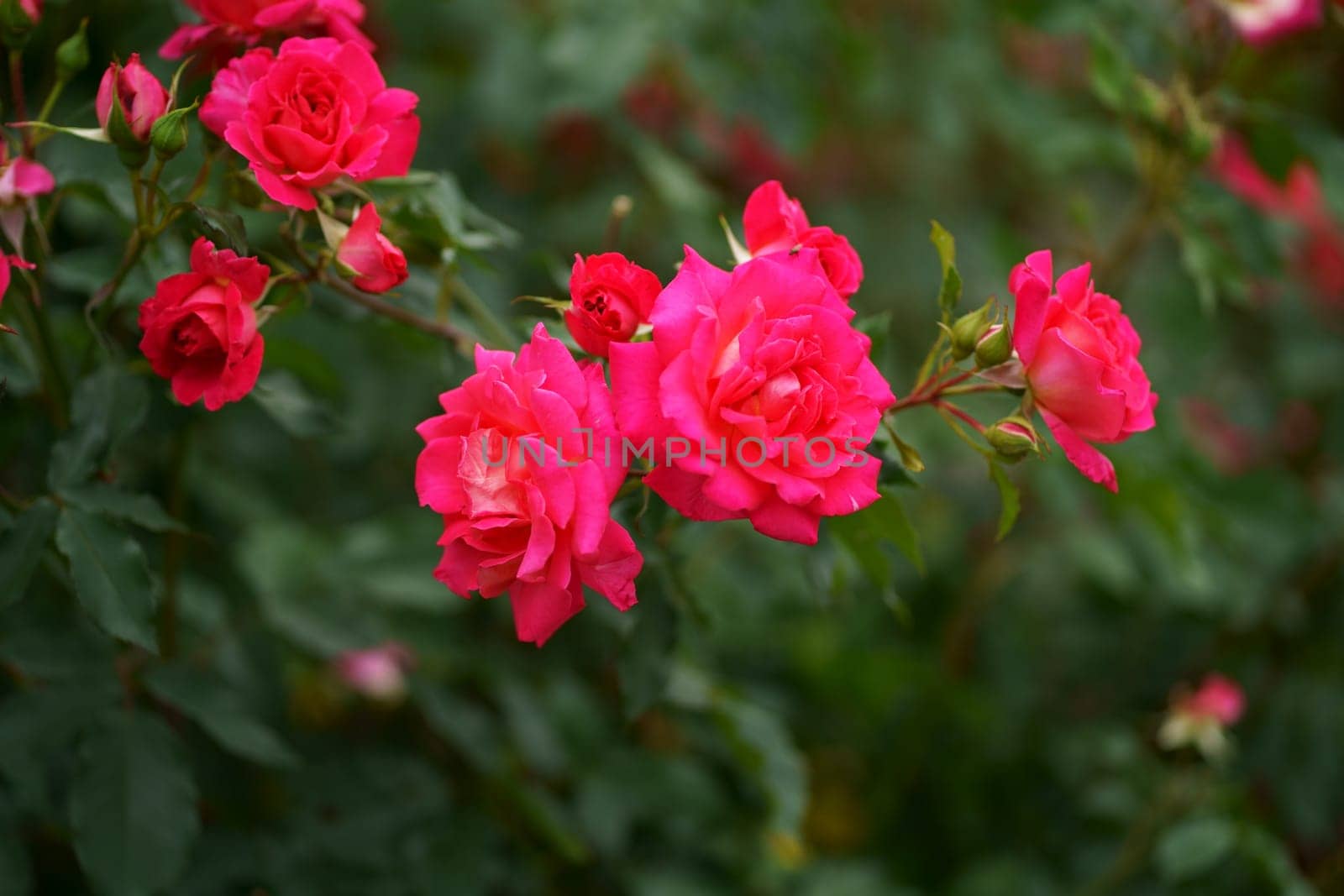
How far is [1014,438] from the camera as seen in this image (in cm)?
70

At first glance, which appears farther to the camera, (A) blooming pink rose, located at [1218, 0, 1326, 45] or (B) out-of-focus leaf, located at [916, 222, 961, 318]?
(A) blooming pink rose, located at [1218, 0, 1326, 45]

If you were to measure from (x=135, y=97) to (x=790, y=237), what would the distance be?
1.46ft

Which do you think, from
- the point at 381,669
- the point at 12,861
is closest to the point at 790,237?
the point at 12,861

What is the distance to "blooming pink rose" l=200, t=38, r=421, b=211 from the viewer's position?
Answer: 685 mm

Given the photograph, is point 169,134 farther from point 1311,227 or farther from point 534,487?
point 1311,227

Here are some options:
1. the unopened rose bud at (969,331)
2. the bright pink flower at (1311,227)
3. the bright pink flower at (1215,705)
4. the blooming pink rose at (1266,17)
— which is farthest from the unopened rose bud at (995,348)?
the bright pink flower at (1311,227)

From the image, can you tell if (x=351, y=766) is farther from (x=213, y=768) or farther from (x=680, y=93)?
(x=680, y=93)

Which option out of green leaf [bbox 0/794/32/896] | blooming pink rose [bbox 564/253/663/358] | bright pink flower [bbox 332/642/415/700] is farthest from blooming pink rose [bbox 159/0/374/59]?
bright pink flower [bbox 332/642/415/700]

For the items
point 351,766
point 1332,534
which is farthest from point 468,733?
point 1332,534

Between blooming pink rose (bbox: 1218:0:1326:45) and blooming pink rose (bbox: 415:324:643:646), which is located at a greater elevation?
blooming pink rose (bbox: 1218:0:1326:45)

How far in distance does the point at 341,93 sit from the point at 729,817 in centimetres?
117

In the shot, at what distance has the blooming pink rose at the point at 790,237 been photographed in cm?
73

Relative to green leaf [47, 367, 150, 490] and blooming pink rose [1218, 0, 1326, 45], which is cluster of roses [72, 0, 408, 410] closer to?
green leaf [47, 367, 150, 490]

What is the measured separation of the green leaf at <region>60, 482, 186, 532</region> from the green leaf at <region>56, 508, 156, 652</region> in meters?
0.01
